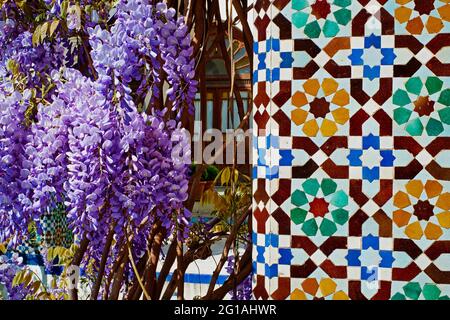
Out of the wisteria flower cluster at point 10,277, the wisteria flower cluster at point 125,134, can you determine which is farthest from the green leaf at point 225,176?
the wisteria flower cluster at point 10,277

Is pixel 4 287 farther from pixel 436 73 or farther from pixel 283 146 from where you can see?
pixel 436 73

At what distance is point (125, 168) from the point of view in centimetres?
134

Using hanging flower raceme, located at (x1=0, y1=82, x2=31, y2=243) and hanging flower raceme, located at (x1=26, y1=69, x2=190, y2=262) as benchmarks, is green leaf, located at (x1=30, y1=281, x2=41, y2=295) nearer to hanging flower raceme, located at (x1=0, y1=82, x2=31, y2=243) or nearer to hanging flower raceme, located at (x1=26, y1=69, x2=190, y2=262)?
hanging flower raceme, located at (x1=0, y1=82, x2=31, y2=243)

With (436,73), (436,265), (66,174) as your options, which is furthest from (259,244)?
(66,174)

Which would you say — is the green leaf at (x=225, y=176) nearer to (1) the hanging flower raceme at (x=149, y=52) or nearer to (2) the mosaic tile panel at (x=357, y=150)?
(1) the hanging flower raceme at (x=149, y=52)

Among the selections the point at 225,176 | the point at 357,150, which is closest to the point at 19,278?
the point at 225,176

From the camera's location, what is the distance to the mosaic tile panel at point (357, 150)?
→ 102 cm

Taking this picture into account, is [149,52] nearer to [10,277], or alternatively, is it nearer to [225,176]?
[225,176]

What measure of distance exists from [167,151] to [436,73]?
55 centimetres

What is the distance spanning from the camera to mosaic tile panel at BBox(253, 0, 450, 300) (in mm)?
1018

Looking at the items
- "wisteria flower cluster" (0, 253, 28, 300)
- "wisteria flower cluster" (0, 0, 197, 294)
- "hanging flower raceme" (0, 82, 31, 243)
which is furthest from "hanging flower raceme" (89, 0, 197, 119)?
"wisteria flower cluster" (0, 253, 28, 300)

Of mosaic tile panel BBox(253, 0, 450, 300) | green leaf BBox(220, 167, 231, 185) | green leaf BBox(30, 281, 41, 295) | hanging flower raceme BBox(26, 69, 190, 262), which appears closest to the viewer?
mosaic tile panel BBox(253, 0, 450, 300)

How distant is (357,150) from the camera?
1022 mm

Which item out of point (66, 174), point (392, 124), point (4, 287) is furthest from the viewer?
point (4, 287)
